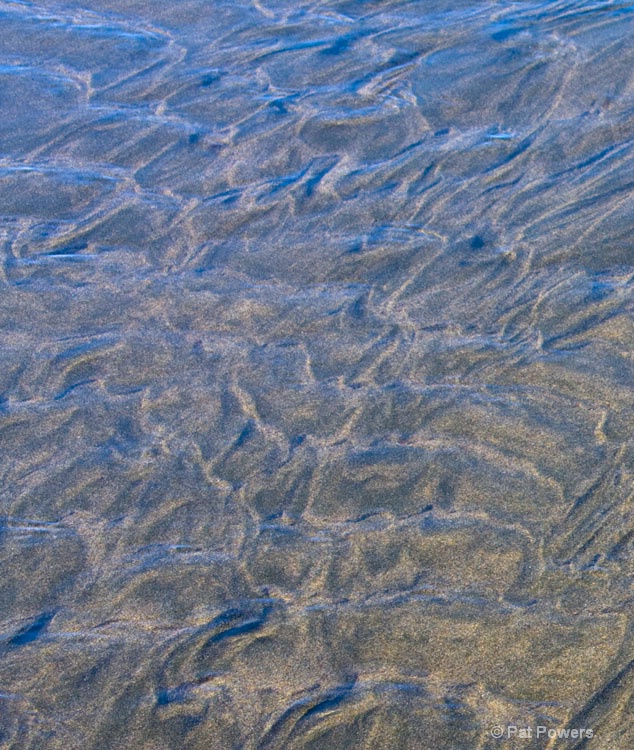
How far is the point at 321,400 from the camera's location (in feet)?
9.32

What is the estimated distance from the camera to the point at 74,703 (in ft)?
6.60

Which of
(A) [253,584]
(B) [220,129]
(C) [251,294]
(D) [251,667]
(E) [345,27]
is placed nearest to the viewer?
(D) [251,667]

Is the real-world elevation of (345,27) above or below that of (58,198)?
above

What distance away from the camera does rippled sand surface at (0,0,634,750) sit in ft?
6.63

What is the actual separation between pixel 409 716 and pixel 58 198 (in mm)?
3090

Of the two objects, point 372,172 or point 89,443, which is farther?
point 372,172

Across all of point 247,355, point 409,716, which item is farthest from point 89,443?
point 409,716

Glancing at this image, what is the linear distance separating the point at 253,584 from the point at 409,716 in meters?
0.56

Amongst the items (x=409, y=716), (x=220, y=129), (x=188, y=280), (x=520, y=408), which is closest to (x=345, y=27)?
(x=220, y=129)

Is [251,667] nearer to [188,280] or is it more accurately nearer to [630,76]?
[188,280]

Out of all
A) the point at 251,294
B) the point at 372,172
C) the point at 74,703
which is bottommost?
the point at 74,703

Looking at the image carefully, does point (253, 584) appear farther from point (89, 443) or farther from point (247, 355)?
point (247, 355)

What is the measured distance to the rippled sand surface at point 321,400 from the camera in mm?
2021

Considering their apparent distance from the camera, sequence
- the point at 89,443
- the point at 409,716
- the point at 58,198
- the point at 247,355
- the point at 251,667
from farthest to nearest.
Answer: the point at 58,198
the point at 247,355
the point at 89,443
the point at 251,667
the point at 409,716
